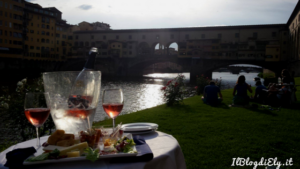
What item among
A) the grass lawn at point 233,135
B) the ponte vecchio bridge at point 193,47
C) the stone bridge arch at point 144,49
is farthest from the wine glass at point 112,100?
the stone bridge arch at point 144,49

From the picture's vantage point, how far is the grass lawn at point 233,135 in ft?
14.7

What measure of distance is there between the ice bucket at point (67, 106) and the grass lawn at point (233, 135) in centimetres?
282

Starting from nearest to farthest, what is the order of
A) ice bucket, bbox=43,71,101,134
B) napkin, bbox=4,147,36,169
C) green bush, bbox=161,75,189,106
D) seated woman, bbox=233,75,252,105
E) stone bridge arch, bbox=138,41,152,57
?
napkin, bbox=4,147,36,169 < ice bucket, bbox=43,71,101,134 < seated woman, bbox=233,75,252,105 < green bush, bbox=161,75,189,106 < stone bridge arch, bbox=138,41,152,57

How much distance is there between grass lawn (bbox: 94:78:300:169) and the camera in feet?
14.7

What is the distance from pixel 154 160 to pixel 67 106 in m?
0.71

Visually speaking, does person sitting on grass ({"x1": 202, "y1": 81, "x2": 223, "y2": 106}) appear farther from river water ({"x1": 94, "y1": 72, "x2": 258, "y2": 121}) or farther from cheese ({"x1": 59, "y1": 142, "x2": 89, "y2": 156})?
cheese ({"x1": 59, "y1": 142, "x2": 89, "y2": 156})

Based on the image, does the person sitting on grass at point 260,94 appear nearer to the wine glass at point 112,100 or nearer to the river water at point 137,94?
the river water at point 137,94

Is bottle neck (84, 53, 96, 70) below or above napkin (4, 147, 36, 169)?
above

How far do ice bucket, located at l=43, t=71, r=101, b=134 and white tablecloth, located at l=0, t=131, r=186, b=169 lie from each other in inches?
7.2

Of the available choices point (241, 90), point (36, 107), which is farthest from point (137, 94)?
point (36, 107)

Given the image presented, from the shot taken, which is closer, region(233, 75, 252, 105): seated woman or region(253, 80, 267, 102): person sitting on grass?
region(233, 75, 252, 105): seated woman

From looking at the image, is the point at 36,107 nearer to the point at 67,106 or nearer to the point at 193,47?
the point at 67,106

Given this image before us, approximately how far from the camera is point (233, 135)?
5.81 metres

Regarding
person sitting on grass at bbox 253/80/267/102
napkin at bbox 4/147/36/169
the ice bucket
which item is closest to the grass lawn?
person sitting on grass at bbox 253/80/267/102
